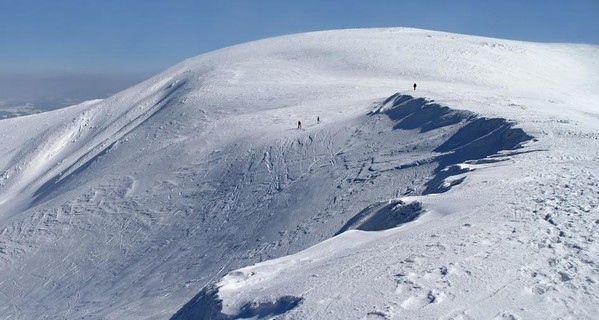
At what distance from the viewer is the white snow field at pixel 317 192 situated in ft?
28.1

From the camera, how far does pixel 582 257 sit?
8.61 meters

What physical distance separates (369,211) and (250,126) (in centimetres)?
1478

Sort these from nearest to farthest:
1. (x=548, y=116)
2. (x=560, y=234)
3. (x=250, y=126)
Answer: (x=560, y=234), (x=548, y=116), (x=250, y=126)

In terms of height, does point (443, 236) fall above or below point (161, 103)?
below

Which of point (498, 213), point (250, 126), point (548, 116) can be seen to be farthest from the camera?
point (250, 126)

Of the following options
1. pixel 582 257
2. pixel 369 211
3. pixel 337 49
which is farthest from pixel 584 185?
pixel 337 49

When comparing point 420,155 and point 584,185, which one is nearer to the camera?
point 584,185

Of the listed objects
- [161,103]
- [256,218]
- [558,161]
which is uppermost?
[161,103]

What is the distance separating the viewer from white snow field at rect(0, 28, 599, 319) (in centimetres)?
855

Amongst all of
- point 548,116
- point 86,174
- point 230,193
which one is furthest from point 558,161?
point 86,174

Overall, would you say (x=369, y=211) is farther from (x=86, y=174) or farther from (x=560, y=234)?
(x=86, y=174)

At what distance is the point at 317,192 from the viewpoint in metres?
20.6

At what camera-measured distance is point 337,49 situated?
47.2 metres

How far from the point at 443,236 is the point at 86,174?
22680 mm
